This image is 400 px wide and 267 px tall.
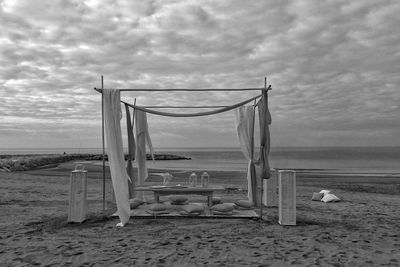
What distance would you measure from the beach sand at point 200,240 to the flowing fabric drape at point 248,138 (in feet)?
1.97

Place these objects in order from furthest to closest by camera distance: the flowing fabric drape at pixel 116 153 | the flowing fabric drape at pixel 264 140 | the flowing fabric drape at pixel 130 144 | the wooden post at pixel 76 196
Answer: the flowing fabric drape at pixel 130 144
the flowing fabric drape at pixel 264 140
the wooden post at pixel 76 196
the flowing fabric drape at pixel 116 153

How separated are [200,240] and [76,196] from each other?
2296 mm

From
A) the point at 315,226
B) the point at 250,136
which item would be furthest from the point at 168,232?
the point at 250,136

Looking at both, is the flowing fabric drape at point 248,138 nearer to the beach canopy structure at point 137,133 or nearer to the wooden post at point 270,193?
the beach canopy structure at point 137,133

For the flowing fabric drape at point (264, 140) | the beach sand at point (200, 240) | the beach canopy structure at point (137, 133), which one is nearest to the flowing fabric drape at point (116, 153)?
the beach canopy structure at point (137, 133)

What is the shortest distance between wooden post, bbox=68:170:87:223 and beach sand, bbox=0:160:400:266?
6.5 inches

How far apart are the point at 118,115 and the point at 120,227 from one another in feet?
5.95

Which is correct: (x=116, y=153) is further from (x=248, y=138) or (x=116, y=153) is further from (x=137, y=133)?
(x=248, y=138)

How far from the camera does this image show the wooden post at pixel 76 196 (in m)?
5.76

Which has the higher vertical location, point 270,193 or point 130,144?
point 130,144

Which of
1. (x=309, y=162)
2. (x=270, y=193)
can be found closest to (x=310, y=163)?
(x=309, y=162)

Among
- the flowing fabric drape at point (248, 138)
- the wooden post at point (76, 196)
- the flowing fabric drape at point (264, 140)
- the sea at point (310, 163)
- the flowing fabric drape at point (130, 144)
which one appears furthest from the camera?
the sea at point (310, 163)

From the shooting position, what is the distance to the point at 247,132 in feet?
23.8

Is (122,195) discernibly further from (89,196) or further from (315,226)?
(89,196)
